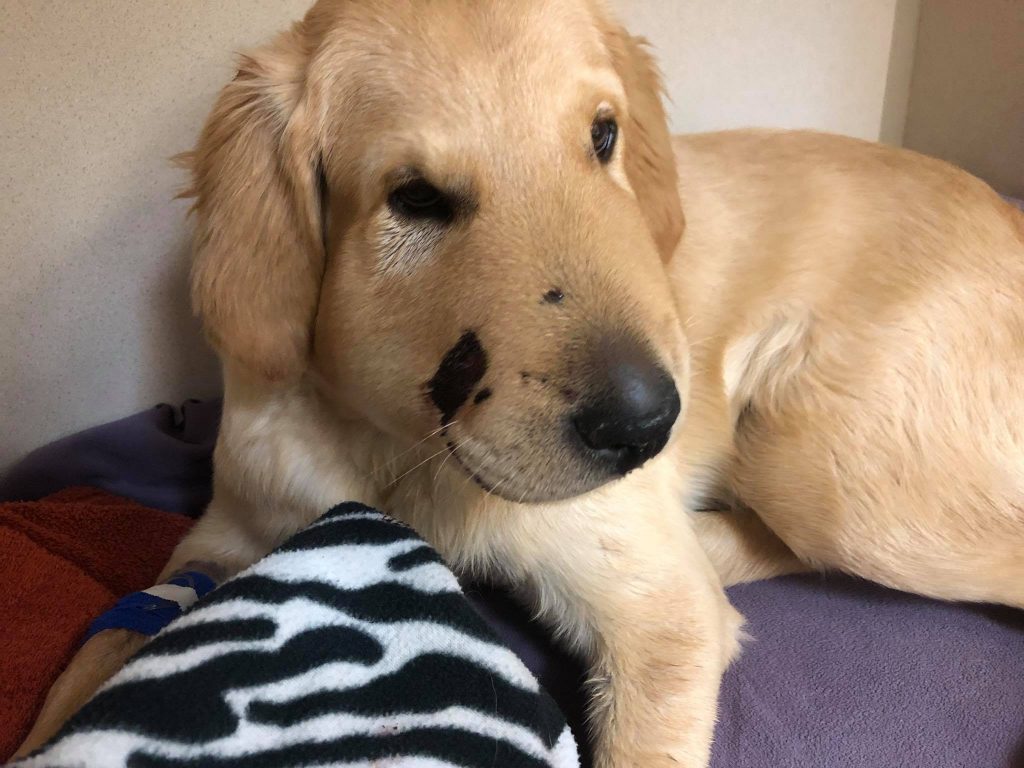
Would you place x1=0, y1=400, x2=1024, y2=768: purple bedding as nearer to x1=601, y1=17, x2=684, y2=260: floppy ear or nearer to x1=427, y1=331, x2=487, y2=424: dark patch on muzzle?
x1=427, y1=331, x2=487, y2=424: dark patch on muzzle

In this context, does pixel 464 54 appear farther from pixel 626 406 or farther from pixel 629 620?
pixel 629 620

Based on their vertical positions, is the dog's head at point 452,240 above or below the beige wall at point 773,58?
above

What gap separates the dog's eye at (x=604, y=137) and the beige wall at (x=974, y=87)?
2267 millimetres

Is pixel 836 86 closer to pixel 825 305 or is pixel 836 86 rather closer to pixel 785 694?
pixel 825 305

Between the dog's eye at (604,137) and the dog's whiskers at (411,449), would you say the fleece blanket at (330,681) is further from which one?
the dog's eye at (604,137)

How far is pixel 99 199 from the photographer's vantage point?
201 cm

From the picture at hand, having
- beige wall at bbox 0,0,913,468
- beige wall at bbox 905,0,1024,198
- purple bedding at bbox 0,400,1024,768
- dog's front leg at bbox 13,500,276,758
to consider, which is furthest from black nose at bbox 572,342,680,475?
beige wall at bbox 905,0,1024,198

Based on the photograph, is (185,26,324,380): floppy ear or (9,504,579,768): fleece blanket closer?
(9,504,579,768): fleece blanket

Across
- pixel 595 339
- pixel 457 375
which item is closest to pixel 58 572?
pixel 457 375

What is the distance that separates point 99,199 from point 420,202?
1186 mm

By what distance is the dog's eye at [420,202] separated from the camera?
3.93ft

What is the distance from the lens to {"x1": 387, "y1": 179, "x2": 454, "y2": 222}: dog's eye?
1199mm

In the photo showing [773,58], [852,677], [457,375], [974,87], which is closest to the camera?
[457,375]

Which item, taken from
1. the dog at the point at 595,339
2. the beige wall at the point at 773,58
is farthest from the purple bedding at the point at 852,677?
the beige wall at the point at 773,58
